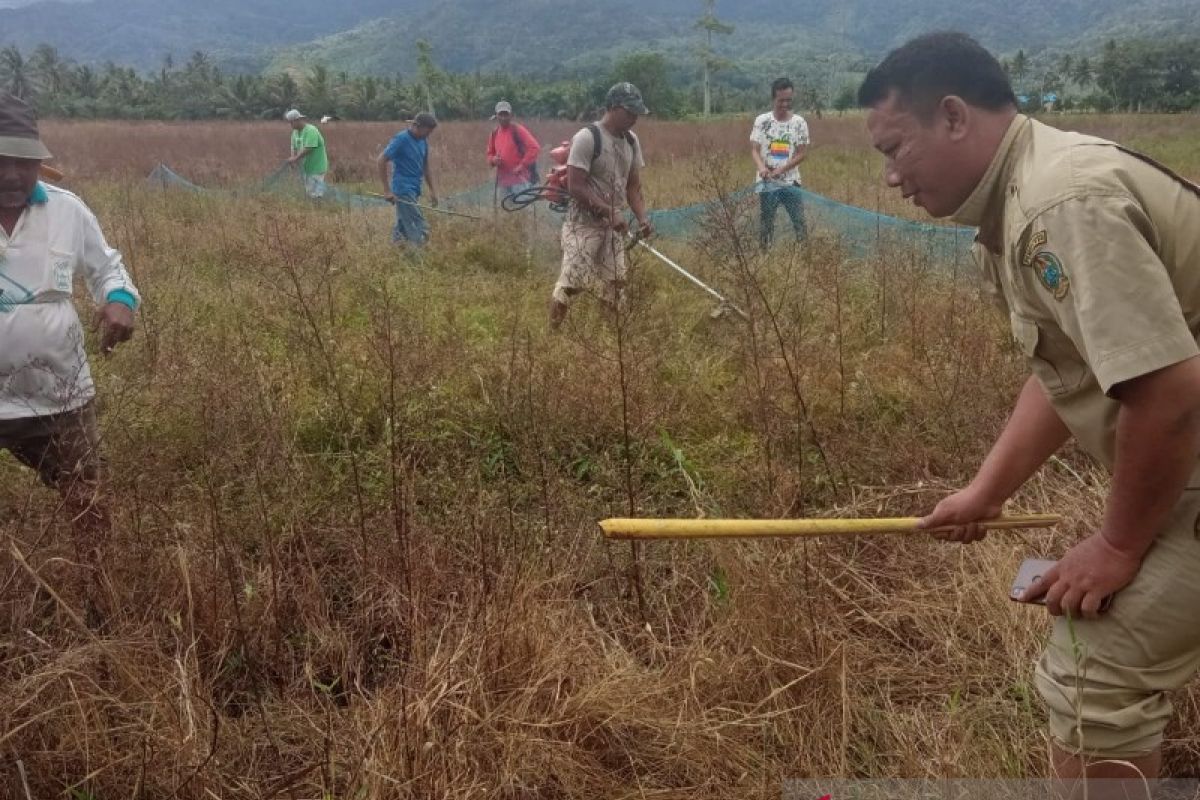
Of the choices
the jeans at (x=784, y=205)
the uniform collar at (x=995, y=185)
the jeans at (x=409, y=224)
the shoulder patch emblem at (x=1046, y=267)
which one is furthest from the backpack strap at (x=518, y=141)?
the shoulder patch emblem at (x=1046, y=267)

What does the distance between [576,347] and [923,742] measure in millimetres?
Result: 2752

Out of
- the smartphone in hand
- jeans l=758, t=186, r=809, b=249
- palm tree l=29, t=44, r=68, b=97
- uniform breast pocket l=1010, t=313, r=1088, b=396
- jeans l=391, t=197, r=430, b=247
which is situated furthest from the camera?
palm tree l=29, t=44, r=68, b=97

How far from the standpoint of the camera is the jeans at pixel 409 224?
7.85 meters

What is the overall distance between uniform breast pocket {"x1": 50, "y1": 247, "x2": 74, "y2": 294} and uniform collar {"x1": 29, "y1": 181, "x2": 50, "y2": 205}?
13 cm

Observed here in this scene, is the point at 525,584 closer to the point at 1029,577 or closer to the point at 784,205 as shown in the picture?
the point at 1029,577

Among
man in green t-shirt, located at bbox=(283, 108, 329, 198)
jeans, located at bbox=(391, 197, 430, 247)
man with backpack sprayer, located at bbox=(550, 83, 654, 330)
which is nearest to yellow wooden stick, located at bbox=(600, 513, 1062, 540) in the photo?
man with backpack sprayer, located at bbox=(550, 83, 654, 330)

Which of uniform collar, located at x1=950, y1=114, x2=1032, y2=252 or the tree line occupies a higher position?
the tree line

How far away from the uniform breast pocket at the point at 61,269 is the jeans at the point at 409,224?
530cm

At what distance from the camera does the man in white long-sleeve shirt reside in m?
2.38

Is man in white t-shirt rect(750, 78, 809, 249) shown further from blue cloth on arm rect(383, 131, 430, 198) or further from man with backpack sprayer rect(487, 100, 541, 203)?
blue cloth on arm rect(383, 131, 430, 198)

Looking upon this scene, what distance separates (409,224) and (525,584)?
6.29 meters

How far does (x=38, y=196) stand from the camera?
249 cm

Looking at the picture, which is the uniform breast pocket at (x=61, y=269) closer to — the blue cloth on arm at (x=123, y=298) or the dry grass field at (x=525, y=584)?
the blue cloth on arm at (x=123, y=298)

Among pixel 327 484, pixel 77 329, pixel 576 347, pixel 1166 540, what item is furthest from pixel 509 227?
pixel 1166 540
